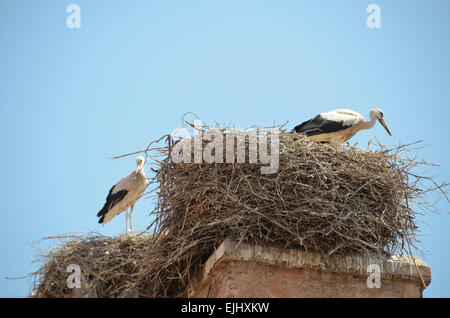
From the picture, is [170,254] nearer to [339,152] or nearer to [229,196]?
[229,196]

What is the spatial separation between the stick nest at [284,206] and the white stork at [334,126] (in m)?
1.48

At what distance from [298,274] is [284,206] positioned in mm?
695

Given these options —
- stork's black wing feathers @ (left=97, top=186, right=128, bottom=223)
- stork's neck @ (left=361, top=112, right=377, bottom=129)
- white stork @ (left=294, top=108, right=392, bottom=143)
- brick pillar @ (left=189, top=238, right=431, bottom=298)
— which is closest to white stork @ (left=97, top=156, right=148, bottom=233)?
stork's black wing feathers @ (left=97, top=186, right=128, bottom=223)

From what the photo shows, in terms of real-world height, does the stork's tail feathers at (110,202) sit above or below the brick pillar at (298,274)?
above

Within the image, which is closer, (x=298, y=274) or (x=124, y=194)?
(x=298, y=274)

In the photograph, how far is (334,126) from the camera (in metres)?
9.30

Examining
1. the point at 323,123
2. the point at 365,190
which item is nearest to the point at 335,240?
the point at 365,190

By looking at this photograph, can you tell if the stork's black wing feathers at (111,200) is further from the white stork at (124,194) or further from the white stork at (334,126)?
the white stork at (334,126)

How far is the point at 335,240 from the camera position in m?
6.62

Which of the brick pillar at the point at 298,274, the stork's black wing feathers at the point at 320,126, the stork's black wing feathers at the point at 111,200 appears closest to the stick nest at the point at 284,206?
the brick pillar at the point at 298,274

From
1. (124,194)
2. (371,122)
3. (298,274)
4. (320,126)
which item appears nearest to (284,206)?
(298,274)

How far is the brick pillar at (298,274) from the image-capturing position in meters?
6.43

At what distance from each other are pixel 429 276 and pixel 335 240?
110 centimetres

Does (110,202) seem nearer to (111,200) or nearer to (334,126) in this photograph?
(111,200)
